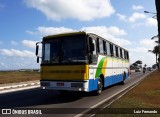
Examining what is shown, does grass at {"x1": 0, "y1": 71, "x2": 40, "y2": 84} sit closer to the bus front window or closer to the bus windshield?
the bus windshield

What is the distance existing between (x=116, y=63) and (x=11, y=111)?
41.9 feet

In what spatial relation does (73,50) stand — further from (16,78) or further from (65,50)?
(16,78)

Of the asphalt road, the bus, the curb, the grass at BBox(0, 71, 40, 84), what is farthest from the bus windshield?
the grass at BBox(0, 71, 40, 84)

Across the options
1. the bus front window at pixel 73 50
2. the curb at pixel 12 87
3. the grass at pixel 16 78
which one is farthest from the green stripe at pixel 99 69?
the grass at pixel 16 78

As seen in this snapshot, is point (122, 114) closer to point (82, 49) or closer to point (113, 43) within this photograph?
point (82, 49)

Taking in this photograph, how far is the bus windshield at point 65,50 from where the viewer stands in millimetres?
15023

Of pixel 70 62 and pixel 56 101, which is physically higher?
pixel 70 62

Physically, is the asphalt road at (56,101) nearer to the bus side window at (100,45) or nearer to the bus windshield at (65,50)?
the bus windshield at (65,50)

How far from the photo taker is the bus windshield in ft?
49.3

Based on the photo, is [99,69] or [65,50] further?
[99,69]

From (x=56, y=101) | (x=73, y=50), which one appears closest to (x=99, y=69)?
(x=73, y=50)

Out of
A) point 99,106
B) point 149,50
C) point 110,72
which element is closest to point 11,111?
point 99,106

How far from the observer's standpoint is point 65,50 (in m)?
15.4

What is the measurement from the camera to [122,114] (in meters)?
10.7
